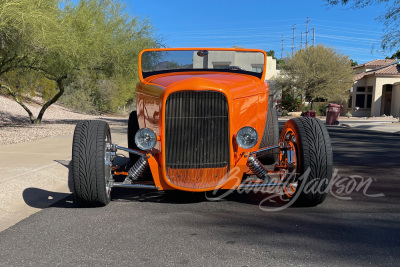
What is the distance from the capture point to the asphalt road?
3.29m

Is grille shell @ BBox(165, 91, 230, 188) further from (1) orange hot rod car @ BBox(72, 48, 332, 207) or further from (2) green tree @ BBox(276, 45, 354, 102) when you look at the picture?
(2) green tree @ BBox(276, 45, 354, 102)

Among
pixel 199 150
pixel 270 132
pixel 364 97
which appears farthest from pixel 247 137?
pixel 364 97

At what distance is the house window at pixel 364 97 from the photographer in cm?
4494

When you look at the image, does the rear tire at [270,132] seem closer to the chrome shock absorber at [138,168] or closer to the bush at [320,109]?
the chrome shock absorber at [138,168]

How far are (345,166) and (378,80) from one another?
37079mm

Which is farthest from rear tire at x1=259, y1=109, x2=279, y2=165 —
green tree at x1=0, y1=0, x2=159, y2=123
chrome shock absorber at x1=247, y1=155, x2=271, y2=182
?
green tree at x1=0, y1=0, x2=159, y2=123

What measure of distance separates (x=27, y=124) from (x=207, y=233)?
1579 cm

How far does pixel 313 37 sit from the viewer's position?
7506 cm

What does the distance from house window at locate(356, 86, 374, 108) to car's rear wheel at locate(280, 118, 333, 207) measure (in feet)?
142

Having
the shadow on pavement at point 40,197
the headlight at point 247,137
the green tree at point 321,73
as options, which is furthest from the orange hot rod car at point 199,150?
the green tree at point 321,73

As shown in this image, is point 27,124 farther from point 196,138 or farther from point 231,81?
point 196,138

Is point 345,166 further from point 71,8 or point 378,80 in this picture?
point 378,80

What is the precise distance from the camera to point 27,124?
703 inches

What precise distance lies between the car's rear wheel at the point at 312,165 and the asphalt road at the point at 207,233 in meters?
0.17
